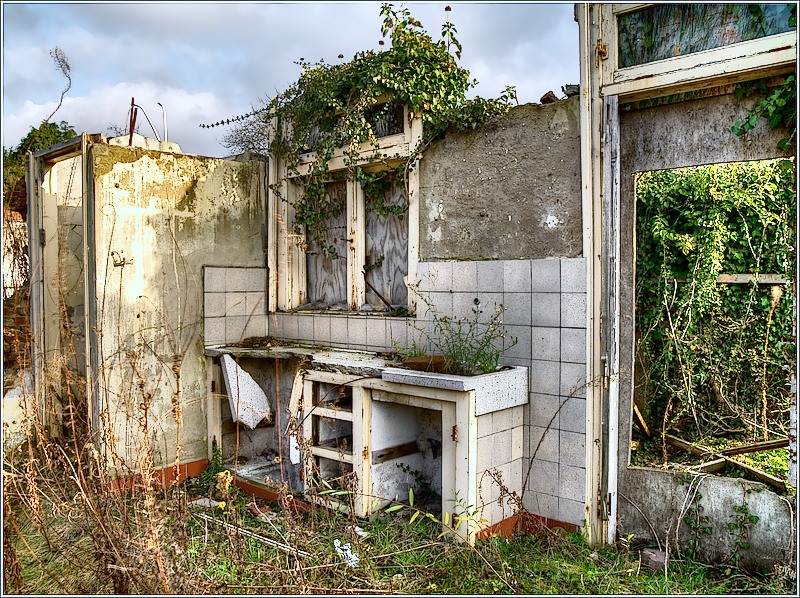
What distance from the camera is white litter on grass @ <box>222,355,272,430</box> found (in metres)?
4.94

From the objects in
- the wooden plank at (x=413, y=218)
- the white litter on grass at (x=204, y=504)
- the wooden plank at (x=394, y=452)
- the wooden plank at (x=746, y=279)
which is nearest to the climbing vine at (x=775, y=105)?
the wooden plank at (x=746, y=279)

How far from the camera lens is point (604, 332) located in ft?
12.6

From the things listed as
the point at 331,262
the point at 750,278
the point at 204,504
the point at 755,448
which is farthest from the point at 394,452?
the point at 750,278

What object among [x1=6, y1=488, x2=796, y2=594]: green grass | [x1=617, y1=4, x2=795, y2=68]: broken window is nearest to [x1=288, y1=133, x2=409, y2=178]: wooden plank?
[x1=617, y1=4, x2=795, y2=68]: broken window

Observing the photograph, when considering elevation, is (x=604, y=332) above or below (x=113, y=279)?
below

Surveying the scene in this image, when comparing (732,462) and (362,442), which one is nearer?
(732,462)

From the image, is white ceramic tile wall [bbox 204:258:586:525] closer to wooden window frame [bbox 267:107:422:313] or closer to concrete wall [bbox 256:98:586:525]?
concrete wall [bbox 256:98:586:525]

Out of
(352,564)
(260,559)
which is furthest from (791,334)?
(260,559)

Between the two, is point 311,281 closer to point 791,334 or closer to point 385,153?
point 385,153

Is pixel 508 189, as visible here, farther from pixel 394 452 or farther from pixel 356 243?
pixel 394 452

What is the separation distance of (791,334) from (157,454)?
5414 millimetres

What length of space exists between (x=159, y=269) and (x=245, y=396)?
1276 mm

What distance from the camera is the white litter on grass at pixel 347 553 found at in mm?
3406

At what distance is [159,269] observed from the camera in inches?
197
